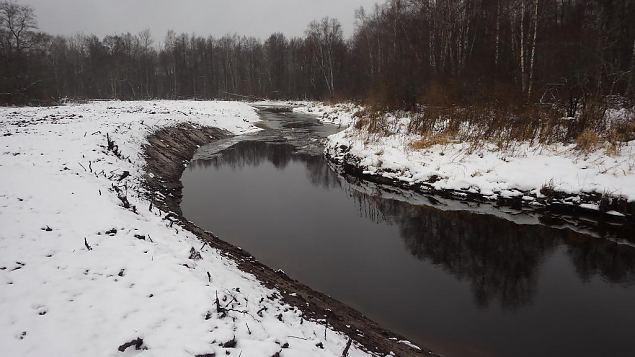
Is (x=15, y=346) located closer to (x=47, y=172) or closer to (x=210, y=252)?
(x=210, y=252)

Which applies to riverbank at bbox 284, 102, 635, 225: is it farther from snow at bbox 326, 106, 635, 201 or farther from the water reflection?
the water reflection

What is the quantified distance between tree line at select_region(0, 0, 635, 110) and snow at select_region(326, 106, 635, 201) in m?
3.57

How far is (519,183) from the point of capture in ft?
34.3

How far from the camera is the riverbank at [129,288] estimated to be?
3.74 meters

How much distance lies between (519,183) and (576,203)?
1438 mm

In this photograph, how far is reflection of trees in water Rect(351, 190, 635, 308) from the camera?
6.82 metres

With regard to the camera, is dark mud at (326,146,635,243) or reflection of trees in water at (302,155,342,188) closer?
dark mud at (326,146,635,243)

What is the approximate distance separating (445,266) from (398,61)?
25152 mm

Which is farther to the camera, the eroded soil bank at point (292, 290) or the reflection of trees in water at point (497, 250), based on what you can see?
the reflection of trees in water at point (497, 250)

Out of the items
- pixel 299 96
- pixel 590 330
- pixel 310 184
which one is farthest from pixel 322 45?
pixel 590 330

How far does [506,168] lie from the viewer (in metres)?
11.1

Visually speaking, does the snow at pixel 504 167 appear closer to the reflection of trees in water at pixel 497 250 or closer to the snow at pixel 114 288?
the reflection of trees in water at pixel 497 250

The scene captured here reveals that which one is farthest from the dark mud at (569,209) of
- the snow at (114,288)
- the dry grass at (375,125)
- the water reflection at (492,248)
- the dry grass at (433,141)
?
the snow at (114,288)

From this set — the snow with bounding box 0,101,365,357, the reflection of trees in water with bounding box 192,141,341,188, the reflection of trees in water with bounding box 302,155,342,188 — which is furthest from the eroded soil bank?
the reflection of trees in water with bounding box 302,155,342,188
